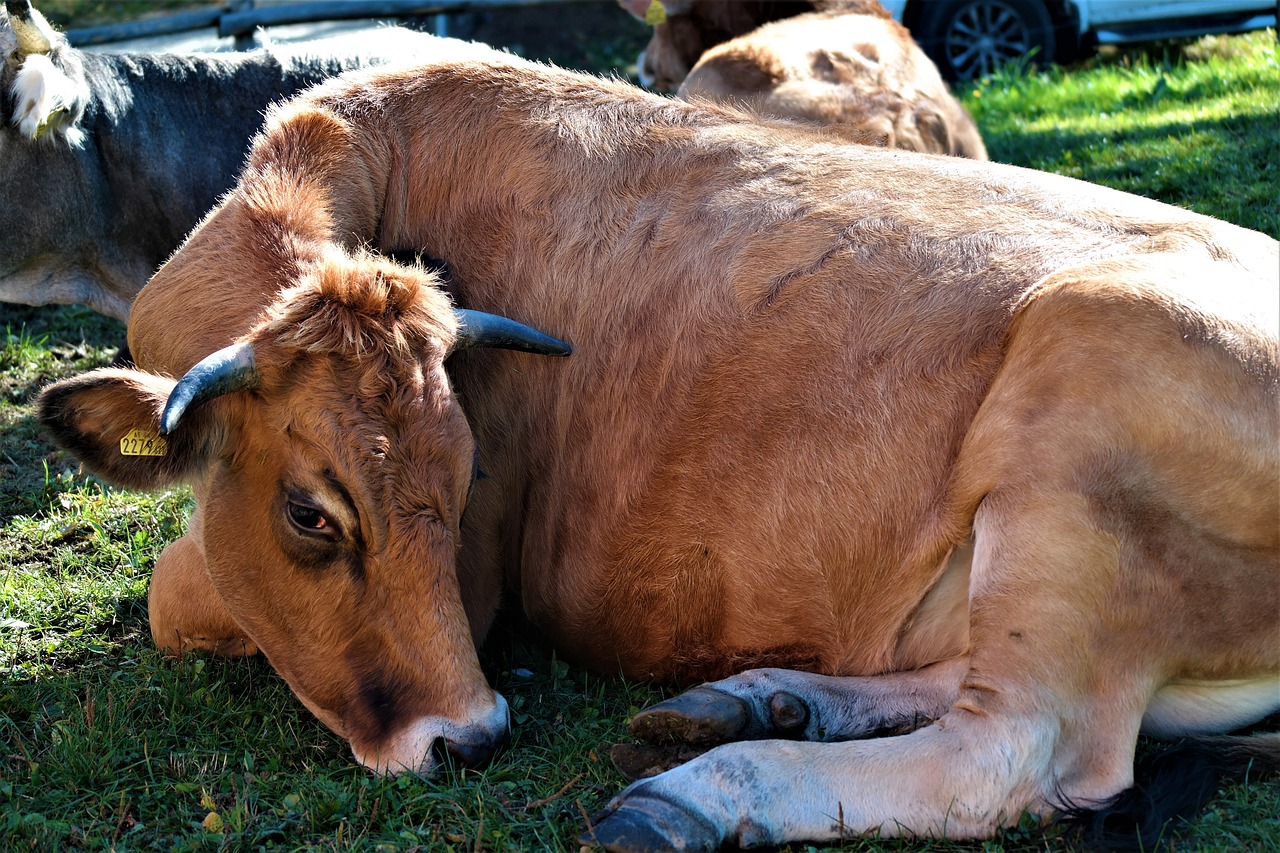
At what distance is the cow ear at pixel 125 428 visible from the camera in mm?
3660

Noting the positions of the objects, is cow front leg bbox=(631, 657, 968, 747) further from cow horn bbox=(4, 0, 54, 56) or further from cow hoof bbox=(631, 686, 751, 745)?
cow horn bbox=(4, 0, 54, 56)

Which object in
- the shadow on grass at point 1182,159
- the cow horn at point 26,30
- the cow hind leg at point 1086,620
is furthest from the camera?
the shadow on grass at point 1182,159

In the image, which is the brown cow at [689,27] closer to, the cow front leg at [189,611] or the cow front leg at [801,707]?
the cow front leg at [189,611]

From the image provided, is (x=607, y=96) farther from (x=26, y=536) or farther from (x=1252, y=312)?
(x=26, y=536)

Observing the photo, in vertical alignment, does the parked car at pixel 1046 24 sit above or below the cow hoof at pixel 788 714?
above

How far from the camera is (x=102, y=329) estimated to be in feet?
24.8

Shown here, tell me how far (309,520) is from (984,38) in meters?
10.2

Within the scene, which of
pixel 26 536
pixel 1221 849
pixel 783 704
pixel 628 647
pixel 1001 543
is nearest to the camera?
pixel 1221 849

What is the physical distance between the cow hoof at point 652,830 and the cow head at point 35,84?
5071mm

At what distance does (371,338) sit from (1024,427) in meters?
1.77

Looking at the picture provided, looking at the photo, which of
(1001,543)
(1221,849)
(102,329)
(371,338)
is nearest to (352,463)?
(371,338)

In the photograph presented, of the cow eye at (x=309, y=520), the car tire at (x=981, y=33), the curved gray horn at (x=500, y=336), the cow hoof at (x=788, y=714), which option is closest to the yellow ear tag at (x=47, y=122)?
→ the curved gray horn at (x=500, y=336)

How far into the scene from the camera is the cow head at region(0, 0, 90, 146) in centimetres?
657

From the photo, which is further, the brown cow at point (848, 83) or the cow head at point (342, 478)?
the brown cow at point (848, 83)
